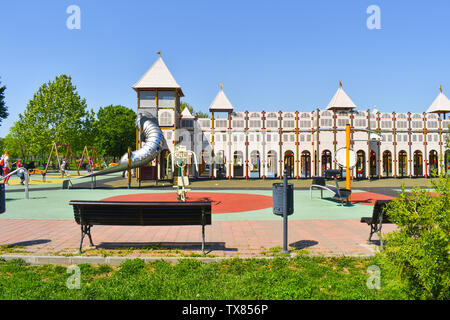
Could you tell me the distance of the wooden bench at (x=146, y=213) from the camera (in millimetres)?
5531

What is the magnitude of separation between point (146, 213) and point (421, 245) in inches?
177

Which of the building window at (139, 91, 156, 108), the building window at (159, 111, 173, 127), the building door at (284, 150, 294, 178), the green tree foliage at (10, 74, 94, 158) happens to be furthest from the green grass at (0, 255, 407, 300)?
the green tree foliage at (10, 74, 94, 158)

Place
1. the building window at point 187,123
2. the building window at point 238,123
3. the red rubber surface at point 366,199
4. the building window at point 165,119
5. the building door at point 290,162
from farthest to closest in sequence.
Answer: the building door at point 290,162, the building window at point 238,123, the building window at point 187,123, the building window at point 165,119, the red rubber surface at point 366,199

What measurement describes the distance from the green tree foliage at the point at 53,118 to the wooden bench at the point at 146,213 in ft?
141

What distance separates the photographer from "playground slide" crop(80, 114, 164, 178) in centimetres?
2334

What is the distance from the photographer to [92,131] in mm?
48281

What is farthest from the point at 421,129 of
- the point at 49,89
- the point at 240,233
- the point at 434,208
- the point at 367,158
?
the point at 49,89

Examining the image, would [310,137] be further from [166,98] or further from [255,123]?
[166,98]

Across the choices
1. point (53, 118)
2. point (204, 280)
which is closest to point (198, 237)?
point (204, 280)

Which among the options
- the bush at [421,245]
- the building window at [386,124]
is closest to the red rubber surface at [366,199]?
the bush at [421,245]

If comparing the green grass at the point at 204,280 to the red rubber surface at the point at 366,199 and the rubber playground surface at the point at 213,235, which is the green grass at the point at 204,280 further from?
the red rubber surface at the point at 366,199

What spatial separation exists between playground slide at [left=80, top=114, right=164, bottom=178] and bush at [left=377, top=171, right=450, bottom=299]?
21.9 metres

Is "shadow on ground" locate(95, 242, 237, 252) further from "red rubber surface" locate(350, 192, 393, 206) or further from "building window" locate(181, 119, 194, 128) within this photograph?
"building window" locate(181, 119, 194, 128)
